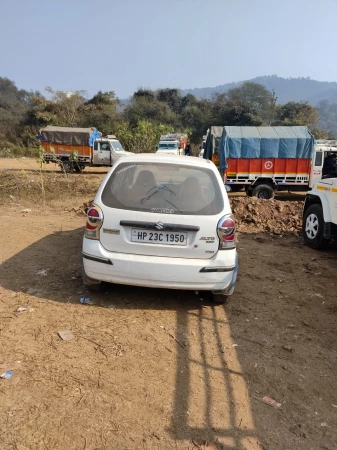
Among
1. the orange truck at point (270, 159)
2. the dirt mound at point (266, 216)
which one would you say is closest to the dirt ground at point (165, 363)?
the dirt mound at point (266, 216)

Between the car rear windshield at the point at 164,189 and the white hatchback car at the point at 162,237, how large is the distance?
0.03 ft

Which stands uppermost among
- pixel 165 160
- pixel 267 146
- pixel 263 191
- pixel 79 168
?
pixel 165 160

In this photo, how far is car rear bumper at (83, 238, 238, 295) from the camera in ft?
12.8

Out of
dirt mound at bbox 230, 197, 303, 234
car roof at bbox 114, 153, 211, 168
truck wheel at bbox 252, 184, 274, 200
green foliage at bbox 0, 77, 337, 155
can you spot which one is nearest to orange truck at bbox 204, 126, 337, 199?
truck wheel at bbox 252, 184, 274, 200

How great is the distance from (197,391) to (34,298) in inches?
92.0

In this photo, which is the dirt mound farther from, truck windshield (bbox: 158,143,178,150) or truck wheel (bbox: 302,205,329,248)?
truck windshield (bbox: 158,143,178,150)

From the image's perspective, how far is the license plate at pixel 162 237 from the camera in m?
3.92

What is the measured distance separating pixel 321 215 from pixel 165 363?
4.83 m

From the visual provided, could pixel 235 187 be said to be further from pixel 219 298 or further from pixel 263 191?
pixel 219 298

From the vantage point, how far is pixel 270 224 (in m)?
8.98

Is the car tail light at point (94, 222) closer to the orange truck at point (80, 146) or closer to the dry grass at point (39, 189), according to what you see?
the dry grass at point (39, 189)

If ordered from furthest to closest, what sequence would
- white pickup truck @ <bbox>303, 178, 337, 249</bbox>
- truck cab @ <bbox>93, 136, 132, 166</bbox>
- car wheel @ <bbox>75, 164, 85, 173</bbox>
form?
1. car wheel @ <bbox>75, 164, 85, 173</bbox>
2. truck cab @ <bbox>93, 136, 132, 166</bbox>
3. white pickup truck @ <bbox>303, 178, 337, 249</bbox>

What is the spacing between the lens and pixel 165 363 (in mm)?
3209

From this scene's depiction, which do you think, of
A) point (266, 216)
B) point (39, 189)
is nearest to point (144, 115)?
point (39, 189)
